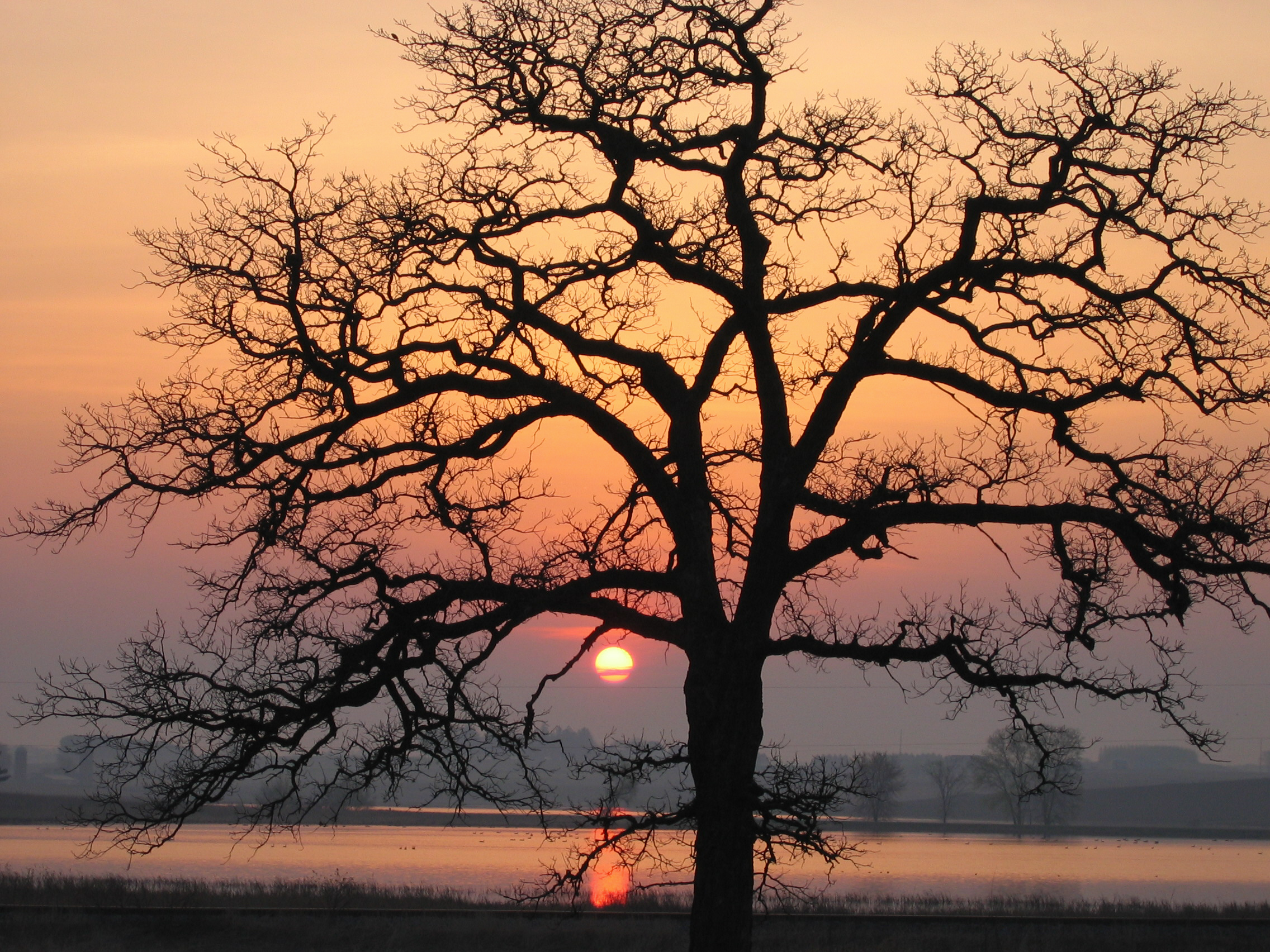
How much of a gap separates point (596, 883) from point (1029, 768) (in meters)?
28.0

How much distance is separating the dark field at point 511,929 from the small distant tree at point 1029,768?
248cm

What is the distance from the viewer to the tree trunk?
9.70m

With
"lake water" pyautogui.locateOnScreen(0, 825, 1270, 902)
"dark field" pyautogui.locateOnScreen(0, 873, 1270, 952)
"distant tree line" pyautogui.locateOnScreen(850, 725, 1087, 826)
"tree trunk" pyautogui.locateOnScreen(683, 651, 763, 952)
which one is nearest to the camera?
"tree trunk" pyautogui.locateOnScreen(683, 651, 763, 952)

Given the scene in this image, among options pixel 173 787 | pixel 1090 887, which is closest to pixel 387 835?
pixel 1090 887

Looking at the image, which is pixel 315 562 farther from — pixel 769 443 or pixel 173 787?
pixel 769 443

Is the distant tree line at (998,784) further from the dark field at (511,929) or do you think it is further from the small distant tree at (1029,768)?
the dark field at (511,929)

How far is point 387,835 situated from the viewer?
8244cm

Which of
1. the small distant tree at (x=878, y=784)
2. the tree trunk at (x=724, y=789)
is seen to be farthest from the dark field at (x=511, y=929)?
the tree trunk at (x=724, y=789)

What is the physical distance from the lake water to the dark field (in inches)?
167

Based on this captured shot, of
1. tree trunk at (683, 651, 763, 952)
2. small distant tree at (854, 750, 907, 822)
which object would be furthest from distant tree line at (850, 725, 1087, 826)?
tree trunk at (683, 651, 763, 952)

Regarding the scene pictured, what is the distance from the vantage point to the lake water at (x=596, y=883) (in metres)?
41.4

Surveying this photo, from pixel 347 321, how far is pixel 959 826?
118642 millimetres

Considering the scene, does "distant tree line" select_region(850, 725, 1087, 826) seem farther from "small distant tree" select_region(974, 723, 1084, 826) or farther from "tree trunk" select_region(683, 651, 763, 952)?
"tree trunk" select_region(683, 651, 763, 952)

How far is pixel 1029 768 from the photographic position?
51.2 feet
